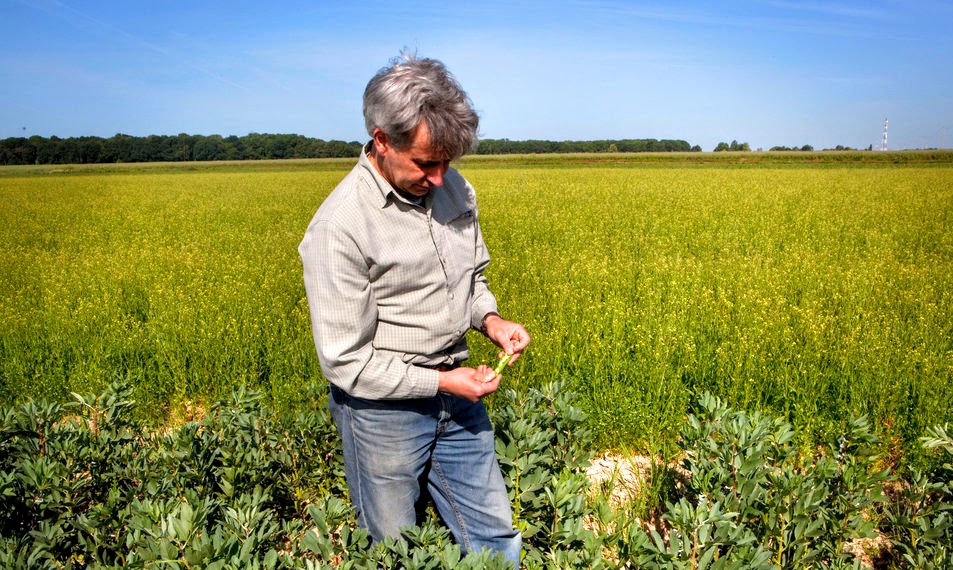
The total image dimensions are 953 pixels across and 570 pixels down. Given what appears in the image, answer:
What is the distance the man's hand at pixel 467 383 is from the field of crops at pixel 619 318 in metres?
2.27

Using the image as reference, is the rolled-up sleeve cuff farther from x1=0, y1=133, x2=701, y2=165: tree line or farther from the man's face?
x1=0, y1=133, x2=701, y2=165: tree line

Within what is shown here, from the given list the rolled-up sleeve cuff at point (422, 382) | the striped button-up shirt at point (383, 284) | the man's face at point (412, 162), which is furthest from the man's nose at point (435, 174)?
the rolled-up sleeve cuff at point (422, 382)

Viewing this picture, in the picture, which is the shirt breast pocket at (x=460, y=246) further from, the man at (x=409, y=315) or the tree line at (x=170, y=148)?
the tree line at (x=170, y=148)

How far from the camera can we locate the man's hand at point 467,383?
201 cm

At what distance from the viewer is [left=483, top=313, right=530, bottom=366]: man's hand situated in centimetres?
226

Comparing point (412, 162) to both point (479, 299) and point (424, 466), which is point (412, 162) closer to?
point (479, 299)

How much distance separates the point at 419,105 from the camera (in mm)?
1772

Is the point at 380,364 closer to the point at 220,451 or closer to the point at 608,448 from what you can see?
the point at 220,451

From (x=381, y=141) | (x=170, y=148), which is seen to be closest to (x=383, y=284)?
(x=381, y=141)

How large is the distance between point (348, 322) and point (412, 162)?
0.52 metres

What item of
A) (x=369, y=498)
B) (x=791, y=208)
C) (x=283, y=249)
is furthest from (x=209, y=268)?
(x=791, y=208)

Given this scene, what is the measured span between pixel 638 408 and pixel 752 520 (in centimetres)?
160

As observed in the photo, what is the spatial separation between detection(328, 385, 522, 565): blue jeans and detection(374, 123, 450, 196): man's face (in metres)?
0.71

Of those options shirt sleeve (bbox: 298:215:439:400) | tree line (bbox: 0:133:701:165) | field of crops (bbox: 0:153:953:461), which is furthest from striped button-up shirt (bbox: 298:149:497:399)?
tree line (bbox: 0:133:701:165)
